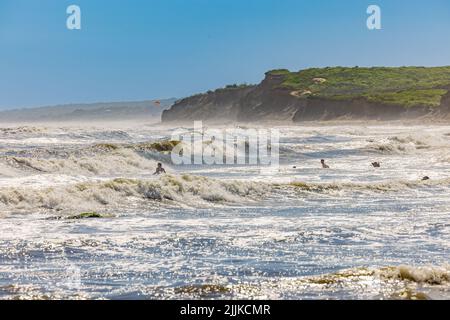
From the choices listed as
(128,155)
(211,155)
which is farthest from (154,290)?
(211,155)

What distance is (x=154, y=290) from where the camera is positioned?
10883mm

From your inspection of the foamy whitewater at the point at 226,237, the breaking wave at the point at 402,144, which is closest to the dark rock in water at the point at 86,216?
the foamy whitewater at the point at 226,237

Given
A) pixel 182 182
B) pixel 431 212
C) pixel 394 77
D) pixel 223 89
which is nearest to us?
pixel 431 212

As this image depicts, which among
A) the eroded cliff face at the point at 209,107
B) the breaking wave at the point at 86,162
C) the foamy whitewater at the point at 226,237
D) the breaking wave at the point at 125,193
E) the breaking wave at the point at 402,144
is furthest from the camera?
the eroded cliff face at the point at 209,107

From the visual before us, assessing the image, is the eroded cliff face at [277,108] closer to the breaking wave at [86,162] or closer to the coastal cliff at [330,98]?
the coastal cliff at [330,98]

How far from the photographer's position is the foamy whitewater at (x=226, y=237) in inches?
434

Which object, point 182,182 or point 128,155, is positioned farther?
point 128,155

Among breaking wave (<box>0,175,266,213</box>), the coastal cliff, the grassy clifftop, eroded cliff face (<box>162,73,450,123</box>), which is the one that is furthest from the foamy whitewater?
the grassy clifftop

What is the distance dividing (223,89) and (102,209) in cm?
14195

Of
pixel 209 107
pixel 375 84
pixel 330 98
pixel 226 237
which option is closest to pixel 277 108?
pixel 330 98

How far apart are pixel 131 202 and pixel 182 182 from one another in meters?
2.38

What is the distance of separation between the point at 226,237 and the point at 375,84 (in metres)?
127
